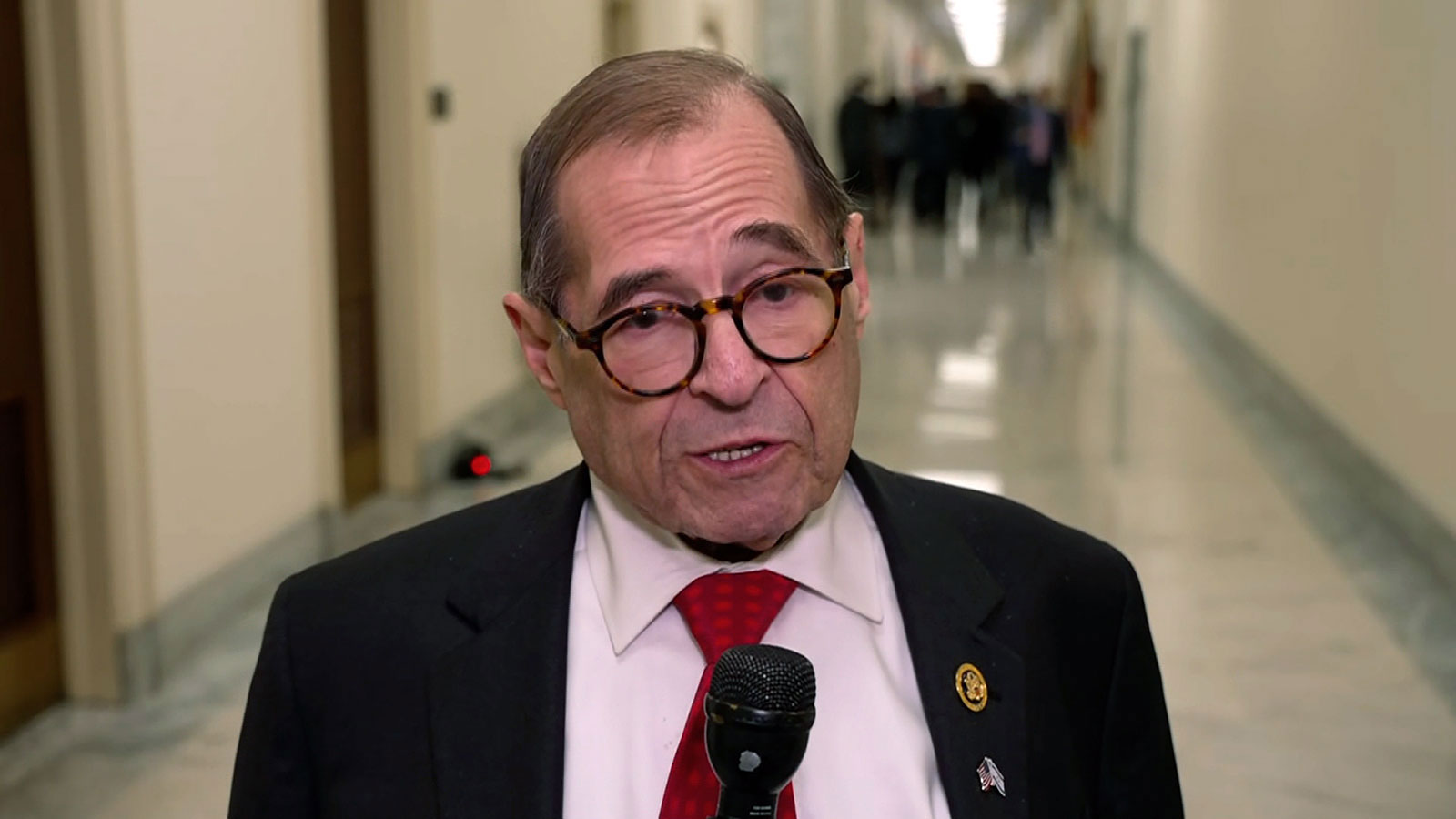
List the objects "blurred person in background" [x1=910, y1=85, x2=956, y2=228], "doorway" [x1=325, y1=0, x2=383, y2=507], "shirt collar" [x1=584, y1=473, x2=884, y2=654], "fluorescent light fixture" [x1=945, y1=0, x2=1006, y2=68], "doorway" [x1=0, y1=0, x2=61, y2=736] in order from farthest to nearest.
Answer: "fluorescent light fixture" [x1=945, y1=0, x2=1006, y2=68], "blurred person in background" [x1=910, y1=85, x2=956, y2=228], "doorway" [x1=325, y1=0, x2=383, y2=507], "doorway" [x1=0, y1=0, x2=61, y2=736], "shirt collar" [x1=584, y1=473, x2=884, y2=654]

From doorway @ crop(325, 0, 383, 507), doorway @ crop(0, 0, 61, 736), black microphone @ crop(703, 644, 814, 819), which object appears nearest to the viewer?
black microphone @ crop(703, 644, 814, 819)

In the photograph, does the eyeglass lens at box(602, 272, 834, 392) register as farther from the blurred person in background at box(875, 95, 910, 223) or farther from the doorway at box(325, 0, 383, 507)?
the blurred person in background at box(875, 95, 910, 223)

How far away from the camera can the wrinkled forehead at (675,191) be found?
146cm

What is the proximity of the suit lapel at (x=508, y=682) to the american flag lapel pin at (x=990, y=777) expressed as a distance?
38cm

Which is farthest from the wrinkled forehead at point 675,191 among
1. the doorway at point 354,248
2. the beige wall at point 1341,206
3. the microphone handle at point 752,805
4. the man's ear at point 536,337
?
the doorway at point 354,248

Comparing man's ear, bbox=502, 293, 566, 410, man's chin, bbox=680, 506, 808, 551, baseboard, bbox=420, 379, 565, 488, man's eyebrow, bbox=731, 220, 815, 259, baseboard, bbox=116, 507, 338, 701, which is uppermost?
man's eyebrow, bbox=731, 220, 815, 259

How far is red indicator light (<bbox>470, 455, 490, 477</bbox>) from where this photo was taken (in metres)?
7.03

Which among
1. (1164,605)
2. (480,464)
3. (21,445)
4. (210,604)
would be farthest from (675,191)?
(480,464)

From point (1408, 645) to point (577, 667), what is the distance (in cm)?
395

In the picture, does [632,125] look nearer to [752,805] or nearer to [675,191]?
[675,191]

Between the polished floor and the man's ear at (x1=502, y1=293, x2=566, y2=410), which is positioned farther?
the polished floor

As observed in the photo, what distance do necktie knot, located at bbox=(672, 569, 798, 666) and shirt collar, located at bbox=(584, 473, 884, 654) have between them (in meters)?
0.01

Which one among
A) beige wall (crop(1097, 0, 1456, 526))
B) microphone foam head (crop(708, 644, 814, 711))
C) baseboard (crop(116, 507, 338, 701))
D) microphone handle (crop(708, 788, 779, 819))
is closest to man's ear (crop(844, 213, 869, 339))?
microphone foam head (crop(708, 644, 814, 711))

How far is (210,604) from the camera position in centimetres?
490
